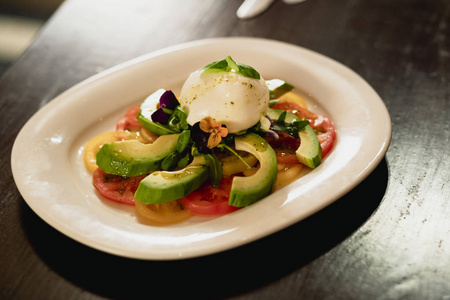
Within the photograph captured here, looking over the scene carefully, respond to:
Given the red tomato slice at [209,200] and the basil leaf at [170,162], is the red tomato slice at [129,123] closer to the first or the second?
the basil leaf at [170,162]

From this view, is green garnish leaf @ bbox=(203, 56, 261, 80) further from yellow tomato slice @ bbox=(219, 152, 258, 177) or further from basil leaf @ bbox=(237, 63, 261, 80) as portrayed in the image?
yellow tomato slice @ bbox=(219, 152, 258, 177)

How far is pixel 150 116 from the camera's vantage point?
2.22 metres

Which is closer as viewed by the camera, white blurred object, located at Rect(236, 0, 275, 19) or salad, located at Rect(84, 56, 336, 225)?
salad, located at Rect(84, 56, 336, 225)

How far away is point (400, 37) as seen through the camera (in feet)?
10.2

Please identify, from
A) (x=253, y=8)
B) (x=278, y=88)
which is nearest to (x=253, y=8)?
(x=253, y=8)

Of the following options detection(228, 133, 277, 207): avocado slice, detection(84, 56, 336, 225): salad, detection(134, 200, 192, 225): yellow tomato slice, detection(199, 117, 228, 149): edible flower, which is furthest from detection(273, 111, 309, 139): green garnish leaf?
detection(134, 200, 192, 225): yellow tomato slice

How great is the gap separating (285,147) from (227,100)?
1.01ft

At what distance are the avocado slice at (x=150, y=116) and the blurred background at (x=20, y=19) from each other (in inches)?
137

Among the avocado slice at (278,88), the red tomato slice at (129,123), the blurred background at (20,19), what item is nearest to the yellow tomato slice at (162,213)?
the red tomato slice at (129,123)

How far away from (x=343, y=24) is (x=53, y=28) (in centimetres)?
188

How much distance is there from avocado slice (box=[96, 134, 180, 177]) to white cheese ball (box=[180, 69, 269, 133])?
0.71ft

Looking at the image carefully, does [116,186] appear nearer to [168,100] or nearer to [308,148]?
[168,100]

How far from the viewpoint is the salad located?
5.99ft

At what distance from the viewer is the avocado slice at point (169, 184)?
178 cm
